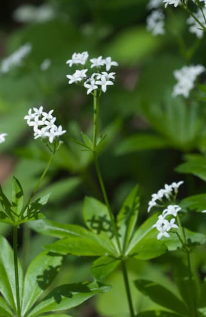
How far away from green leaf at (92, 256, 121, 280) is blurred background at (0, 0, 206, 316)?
2.49ft

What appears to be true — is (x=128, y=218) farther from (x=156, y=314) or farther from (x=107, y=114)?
(x=107, y=114)

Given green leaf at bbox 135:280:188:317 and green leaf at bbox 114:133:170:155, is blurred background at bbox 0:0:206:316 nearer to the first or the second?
green leaf at bbox 114:133:170:155

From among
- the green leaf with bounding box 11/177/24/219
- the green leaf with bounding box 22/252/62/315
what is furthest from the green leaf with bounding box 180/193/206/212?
the green leaf with bounding box 11/177/24/219

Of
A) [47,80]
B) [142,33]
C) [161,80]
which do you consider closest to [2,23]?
[142,33]

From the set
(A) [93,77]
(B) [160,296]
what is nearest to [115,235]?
(B) [160,296]

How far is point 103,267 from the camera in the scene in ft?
7.73

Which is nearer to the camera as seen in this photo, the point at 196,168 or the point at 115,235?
the point at 115,235

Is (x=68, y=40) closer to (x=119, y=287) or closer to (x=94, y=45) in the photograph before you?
(x=94, y=45)

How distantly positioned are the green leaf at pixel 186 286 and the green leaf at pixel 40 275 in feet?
2.06

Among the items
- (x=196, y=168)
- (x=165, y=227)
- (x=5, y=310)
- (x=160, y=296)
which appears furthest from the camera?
(x=196, y=168)

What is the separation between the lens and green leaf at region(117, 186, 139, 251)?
262 centimetres

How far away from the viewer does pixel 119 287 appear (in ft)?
12.6

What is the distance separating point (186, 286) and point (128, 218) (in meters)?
0.45

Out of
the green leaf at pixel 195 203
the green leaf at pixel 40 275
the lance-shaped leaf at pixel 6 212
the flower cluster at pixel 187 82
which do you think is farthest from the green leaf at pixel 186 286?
the flower cluster at pixel 187 82
